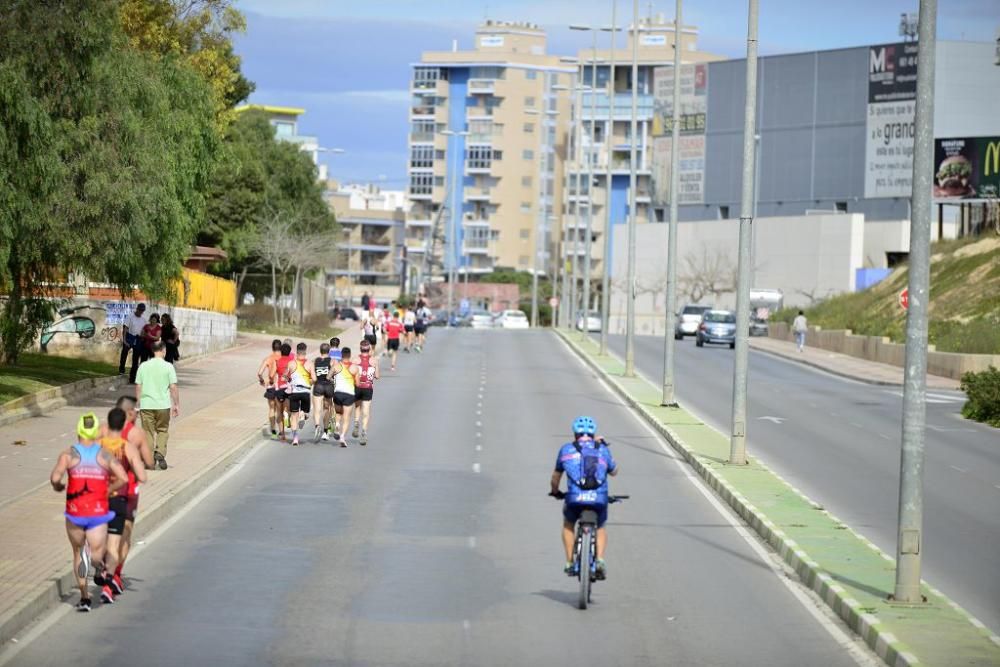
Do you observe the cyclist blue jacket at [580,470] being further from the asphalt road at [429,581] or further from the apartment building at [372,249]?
the apartment building at [372,249]

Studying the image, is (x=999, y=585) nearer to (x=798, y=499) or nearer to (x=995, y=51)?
(x=798, y=499)

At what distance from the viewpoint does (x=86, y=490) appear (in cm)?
1340

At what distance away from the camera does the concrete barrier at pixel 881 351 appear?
52.2 meters

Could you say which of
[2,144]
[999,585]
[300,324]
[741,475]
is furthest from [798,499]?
[300,324]

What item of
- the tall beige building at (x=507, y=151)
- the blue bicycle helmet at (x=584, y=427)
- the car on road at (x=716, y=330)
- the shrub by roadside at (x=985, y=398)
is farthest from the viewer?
the tall beige building at (x=507, y=151)

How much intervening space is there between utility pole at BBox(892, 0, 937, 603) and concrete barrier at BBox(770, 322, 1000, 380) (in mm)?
25064

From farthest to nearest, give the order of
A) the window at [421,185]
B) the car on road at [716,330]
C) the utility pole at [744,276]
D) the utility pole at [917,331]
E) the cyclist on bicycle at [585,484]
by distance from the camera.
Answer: the window at [421,185], the car on road at [716,330], the utility pole at [744,276], the cyclist on bicycle at [585,484], the utility pole at [917,331]

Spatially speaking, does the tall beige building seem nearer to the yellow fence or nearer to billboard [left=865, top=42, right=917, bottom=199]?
billboard [left=865, top=42, right=917, bottom=199]

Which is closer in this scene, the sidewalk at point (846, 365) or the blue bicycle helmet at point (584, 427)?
the blue bicycle helmet at point (584, 427)

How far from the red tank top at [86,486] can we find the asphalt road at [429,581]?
34.1 inches

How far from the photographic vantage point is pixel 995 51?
95562mm

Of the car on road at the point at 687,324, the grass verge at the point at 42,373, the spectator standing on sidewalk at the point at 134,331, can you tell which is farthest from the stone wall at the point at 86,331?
the car on road at the point at 687,324

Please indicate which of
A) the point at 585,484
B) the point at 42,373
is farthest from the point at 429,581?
the point at 42,373

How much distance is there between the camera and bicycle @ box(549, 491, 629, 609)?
45.8 feet
